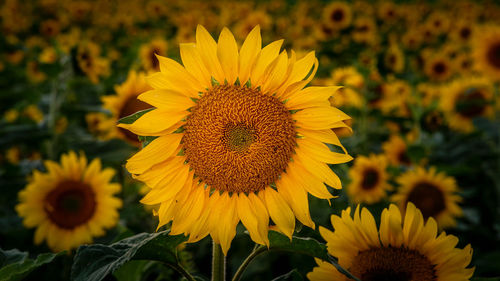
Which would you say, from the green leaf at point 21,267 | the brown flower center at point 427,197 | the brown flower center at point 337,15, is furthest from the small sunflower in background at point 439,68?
the green leaf at point 21,267

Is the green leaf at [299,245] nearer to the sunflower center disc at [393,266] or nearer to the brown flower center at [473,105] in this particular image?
the sunflower center disc at [393,266]

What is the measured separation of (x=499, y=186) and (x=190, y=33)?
4.62 m

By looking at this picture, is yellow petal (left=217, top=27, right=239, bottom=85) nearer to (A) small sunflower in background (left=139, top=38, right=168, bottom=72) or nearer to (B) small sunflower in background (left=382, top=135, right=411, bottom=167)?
(B) small sunflower in background (left=382, top=135, right=411, bottom=167)

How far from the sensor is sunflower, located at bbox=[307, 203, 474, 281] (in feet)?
3.57

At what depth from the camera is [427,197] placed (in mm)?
2648

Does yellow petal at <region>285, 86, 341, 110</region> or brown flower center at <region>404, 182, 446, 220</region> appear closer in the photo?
yellow petal at <region>285, 86, 341, 110</region>

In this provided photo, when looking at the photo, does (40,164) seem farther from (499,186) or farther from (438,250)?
(499,186)

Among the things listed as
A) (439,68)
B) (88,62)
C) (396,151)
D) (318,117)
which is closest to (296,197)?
(318,117)

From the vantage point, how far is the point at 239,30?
545 cm

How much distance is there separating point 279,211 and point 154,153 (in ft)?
1.14

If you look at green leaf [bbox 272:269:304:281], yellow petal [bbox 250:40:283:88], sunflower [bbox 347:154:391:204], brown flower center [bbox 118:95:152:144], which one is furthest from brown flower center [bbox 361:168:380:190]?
yellow petal [bbox 250:40:283:88]

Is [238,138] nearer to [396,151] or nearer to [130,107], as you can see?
[130,107]

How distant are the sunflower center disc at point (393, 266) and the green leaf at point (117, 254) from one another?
1.68 ft

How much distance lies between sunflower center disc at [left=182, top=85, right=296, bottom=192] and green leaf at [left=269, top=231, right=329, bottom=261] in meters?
0.14
